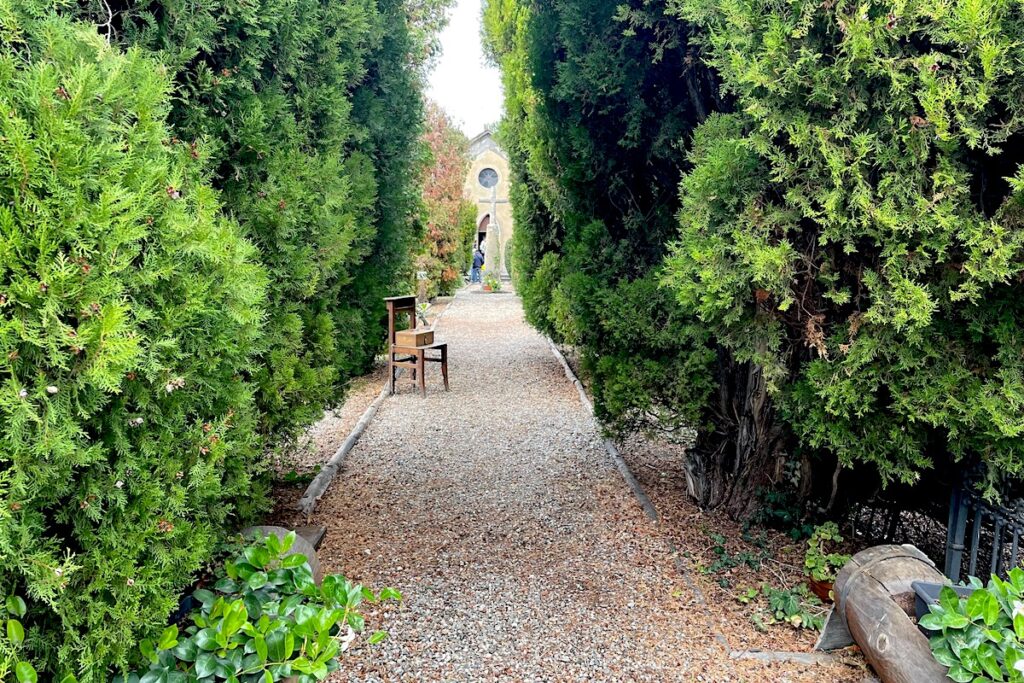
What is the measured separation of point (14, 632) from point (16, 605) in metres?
0.07

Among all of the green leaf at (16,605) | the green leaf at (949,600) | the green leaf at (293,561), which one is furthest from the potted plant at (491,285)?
the green leaf at (16,605)

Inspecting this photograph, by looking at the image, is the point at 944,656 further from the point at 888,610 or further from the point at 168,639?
the point at 168,639

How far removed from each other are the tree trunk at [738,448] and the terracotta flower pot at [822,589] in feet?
2.61

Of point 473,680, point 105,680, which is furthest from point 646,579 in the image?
point 105,680

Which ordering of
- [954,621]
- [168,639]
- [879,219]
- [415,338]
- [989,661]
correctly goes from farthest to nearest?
[415,338], [879,219], [954,621], [989,661], [168,639]

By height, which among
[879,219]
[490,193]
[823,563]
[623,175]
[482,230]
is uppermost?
[490,193]

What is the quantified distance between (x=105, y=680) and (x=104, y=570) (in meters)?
0.35

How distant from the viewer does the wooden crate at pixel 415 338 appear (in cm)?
819

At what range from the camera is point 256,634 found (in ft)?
6.28

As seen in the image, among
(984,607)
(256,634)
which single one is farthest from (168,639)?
(984,607)

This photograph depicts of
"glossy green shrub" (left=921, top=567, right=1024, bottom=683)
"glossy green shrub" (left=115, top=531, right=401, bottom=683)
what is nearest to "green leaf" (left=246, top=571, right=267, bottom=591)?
"glossy green shrub" (left=115, top=531, right=401, bottom=683)

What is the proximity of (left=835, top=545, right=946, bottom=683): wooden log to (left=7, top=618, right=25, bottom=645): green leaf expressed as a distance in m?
2.78

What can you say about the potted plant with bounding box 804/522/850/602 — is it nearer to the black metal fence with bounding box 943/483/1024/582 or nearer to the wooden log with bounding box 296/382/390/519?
the black metal fence with bounding box 943/483/1024/582

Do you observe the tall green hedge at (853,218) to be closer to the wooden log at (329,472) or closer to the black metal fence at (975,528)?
the black metal fence at (975,528)
